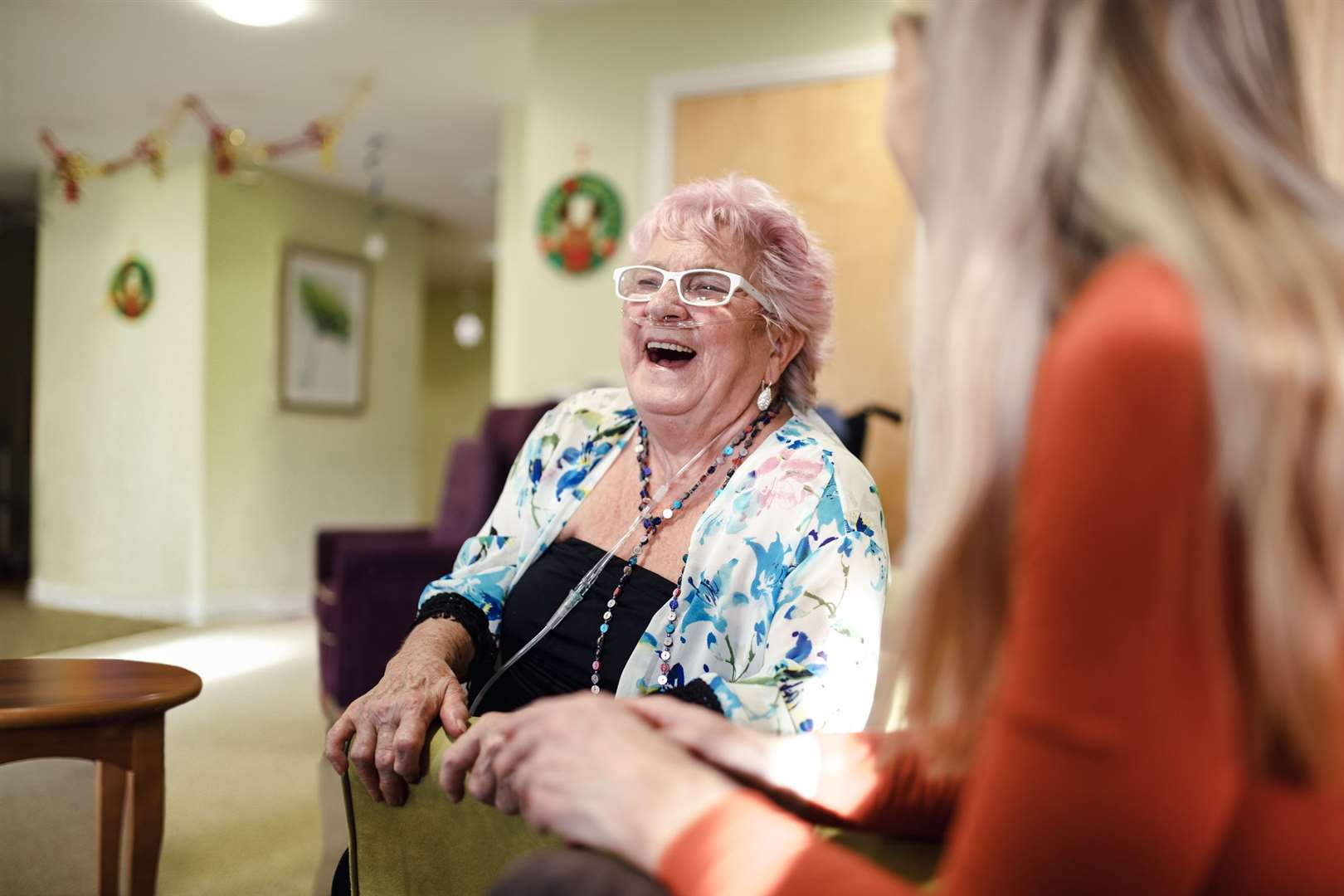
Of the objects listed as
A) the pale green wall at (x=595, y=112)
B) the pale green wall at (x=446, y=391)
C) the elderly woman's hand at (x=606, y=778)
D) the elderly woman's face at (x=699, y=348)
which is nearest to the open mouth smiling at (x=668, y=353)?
the elderly woman's face at (x=699, y=348)

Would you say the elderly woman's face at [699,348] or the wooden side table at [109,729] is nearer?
the wooden side table at [109,729]

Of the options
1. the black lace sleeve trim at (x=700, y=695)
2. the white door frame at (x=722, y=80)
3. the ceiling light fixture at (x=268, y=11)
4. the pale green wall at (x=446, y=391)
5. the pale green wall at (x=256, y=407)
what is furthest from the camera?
the pale green wall at (x=446, y=391)

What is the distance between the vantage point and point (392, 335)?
17.2ft

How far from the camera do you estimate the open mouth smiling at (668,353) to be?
1.35m

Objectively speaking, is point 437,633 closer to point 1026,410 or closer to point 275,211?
point 1026,410

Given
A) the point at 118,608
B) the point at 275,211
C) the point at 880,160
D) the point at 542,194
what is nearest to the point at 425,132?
the point at 542,194

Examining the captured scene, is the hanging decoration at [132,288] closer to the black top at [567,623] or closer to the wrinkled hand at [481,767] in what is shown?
the black top at [567,623]

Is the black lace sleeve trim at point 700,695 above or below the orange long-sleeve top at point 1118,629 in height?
below

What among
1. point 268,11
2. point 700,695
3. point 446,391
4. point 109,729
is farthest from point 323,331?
point 446,391

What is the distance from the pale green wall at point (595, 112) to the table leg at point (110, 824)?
2.42 m

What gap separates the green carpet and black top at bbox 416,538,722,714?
0.37 metres

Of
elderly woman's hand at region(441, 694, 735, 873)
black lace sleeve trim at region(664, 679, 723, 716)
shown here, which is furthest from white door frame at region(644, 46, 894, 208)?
elderly woman's hand at region(441, 694, 735, 873)

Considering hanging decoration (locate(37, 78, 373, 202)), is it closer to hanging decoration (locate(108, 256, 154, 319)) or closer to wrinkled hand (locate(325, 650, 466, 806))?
hanging decoration (locate(108, 256, 154, 319))

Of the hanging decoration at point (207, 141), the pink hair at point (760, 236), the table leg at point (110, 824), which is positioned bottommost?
the table leg at point (110, 824)
